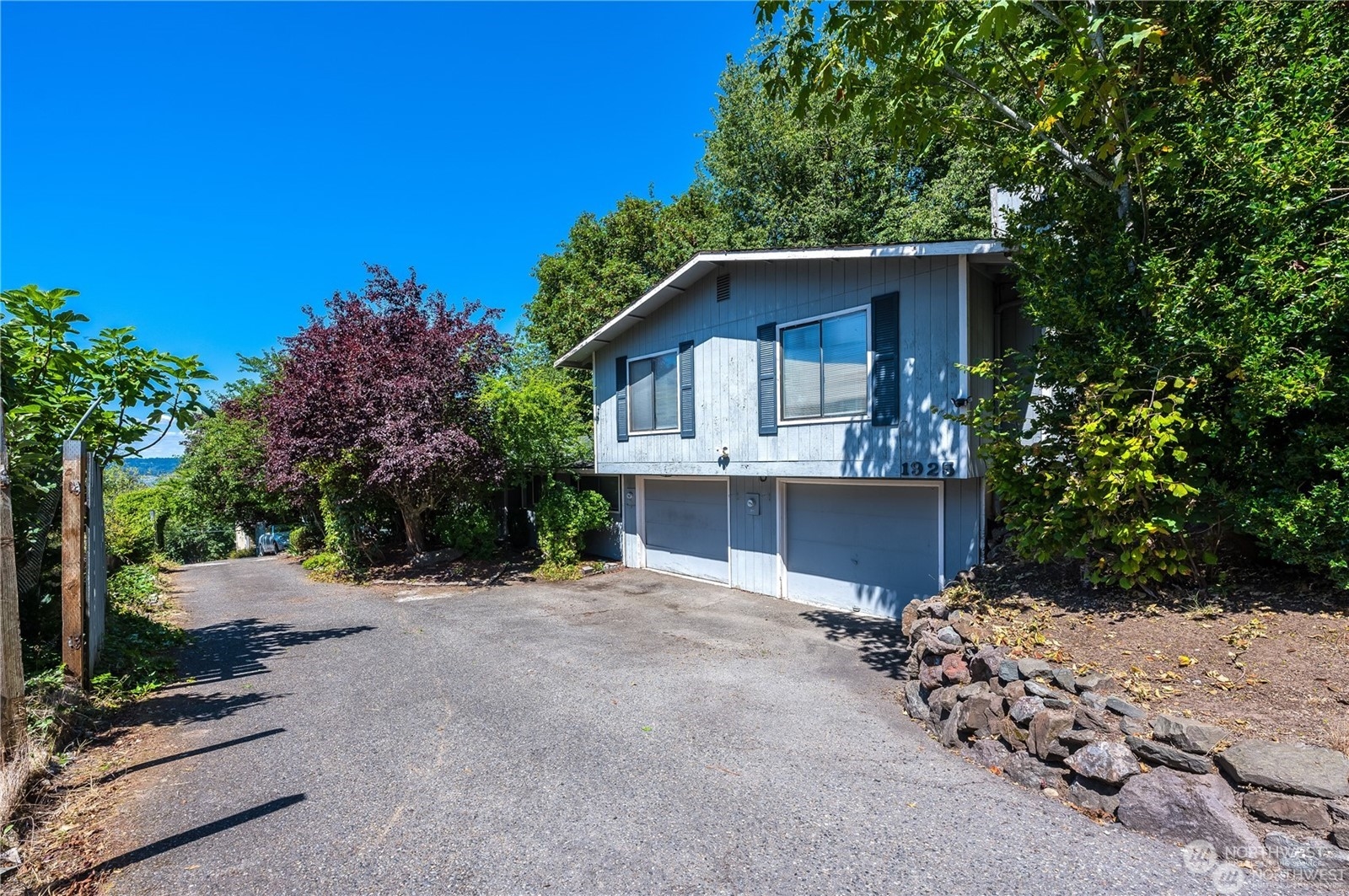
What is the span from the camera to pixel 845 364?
8.35 meters

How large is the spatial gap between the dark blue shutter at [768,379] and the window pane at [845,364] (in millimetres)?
827

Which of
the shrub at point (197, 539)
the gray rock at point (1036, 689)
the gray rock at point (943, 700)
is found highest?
the gray rock at point (1036, 689)

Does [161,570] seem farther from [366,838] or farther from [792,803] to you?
[792,803]

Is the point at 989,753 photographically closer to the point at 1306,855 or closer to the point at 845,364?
the point at 1306,855

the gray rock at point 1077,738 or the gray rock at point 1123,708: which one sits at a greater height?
the gray rock at point 1123,708

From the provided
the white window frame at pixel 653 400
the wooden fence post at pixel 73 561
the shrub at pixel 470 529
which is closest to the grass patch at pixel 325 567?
the shrub at pixel 470 529

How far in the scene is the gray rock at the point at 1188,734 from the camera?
329cm

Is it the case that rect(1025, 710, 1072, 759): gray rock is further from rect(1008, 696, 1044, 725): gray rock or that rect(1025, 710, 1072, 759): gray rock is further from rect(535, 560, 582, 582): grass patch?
rect(535, 560, 582, 582): grass patch

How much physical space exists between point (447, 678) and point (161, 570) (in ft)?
43.8

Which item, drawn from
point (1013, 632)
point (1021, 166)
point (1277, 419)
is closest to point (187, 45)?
point (1021, 166)

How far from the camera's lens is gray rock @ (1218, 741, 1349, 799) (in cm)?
296

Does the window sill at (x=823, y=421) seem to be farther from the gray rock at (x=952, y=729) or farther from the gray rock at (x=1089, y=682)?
the gray rock at (x=1089, y=682)

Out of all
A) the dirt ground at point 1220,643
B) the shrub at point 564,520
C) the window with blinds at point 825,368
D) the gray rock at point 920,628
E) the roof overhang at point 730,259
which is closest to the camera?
the dirt ground at point 1220,643

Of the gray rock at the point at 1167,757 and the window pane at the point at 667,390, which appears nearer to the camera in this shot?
the gray rock at the point at 1167,757
